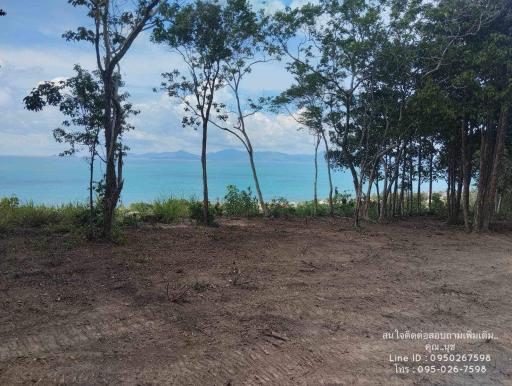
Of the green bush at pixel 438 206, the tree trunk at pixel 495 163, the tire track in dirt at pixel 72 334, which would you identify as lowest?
the tire track in dirt at pixel 72 334

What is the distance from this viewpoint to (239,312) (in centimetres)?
450

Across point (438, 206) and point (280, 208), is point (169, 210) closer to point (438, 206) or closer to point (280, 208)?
point (280, 208)

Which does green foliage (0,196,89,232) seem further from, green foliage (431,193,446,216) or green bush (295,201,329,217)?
green foliage (431,193,446,216)

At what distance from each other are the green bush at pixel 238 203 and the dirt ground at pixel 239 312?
18.8ft

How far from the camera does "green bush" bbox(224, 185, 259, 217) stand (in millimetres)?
13875

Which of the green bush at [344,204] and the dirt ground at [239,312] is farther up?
the green bush at [344,204]

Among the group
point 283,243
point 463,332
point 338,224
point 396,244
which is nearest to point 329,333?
point 463,332

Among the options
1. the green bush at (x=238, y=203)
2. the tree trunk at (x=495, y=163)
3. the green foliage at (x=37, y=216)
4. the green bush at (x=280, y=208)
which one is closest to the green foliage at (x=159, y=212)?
the green foliage at (x=37, y=216)

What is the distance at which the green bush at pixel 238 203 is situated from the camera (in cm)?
1388

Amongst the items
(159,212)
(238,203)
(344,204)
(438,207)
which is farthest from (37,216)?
(438,207)

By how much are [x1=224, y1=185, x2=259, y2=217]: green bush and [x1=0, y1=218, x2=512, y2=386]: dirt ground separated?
574 centimetres

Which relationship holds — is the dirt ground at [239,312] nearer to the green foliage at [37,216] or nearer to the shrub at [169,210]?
the green foliage at [37,216]

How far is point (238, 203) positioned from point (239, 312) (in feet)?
31.4

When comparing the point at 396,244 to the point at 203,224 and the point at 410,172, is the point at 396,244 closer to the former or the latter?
the point at 203,224
